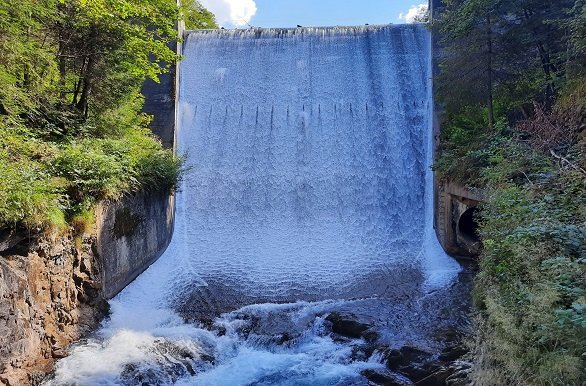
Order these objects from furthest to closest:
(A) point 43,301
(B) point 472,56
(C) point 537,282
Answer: (B) point 472,56
(A) point 43,301
(C) point 537,282

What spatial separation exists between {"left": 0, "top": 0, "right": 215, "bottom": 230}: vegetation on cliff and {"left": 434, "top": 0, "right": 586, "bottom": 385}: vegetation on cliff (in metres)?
5.28

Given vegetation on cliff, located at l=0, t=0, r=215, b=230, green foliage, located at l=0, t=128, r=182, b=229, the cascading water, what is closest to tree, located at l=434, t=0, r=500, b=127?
the cascading water

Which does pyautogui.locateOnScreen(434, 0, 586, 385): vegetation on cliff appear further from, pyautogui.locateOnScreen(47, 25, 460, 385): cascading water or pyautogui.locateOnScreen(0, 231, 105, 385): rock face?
pyautogui.locateOnScreen(0, 231, 105, 385): rock face

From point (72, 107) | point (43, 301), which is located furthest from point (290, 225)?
point (43, 301)

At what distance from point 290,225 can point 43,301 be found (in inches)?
255

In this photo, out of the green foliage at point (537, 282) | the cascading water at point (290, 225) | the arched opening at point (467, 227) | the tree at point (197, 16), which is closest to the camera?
the green foliage at point (537, 282)

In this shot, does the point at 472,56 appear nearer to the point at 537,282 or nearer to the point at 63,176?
the point at 537,282

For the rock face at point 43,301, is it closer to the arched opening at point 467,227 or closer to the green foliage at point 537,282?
the green foliage at point 537,282

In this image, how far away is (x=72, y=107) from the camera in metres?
9.38

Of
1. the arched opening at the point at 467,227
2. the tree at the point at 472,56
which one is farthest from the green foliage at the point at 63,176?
the tree at the point at 472,56

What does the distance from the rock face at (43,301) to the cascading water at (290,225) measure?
316 mm

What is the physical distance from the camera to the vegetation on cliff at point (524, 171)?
3.26m

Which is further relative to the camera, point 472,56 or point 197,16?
point 197,16

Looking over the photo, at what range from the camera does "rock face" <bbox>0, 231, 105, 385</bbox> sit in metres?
4.94
